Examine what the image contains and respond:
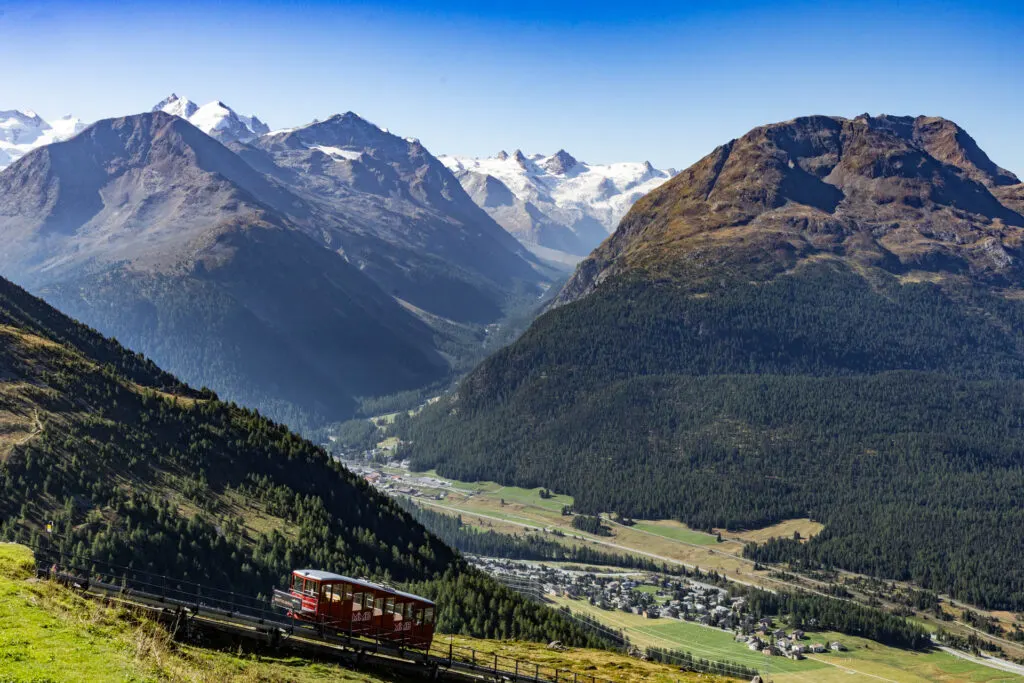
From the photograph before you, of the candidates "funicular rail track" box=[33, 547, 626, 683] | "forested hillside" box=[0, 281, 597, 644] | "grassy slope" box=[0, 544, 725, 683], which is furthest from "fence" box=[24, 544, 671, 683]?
"forested hillside" box=[0, 281, 597, 644]

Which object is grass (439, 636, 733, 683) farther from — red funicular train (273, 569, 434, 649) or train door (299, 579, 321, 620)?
train door (299, 579, 321, 620)

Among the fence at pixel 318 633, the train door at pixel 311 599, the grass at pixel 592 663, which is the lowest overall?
the grass at pixel 592 663

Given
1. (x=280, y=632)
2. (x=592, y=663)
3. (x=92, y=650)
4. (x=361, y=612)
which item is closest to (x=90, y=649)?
(x=92, y=650)

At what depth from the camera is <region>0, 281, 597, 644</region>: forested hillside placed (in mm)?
138500

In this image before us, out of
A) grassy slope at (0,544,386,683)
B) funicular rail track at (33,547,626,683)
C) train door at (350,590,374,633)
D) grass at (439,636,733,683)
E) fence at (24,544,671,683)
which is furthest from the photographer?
grass at (439,636,733,683)

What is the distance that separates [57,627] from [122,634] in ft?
15.4

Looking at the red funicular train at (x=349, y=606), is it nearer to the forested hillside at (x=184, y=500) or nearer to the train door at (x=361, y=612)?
the train door at (x=361, y=612)

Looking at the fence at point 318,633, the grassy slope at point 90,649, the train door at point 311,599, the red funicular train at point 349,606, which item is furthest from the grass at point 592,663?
the grassy slope at point 90,649

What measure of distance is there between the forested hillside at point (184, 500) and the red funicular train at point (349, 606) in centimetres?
5340

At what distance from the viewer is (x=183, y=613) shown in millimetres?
68375

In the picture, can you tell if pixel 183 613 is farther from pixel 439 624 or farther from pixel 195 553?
pixel 439 624

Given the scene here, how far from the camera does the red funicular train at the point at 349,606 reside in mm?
77938

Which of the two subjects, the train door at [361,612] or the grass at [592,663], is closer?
the train door at [361,612]

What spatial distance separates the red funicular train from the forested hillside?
175ft
